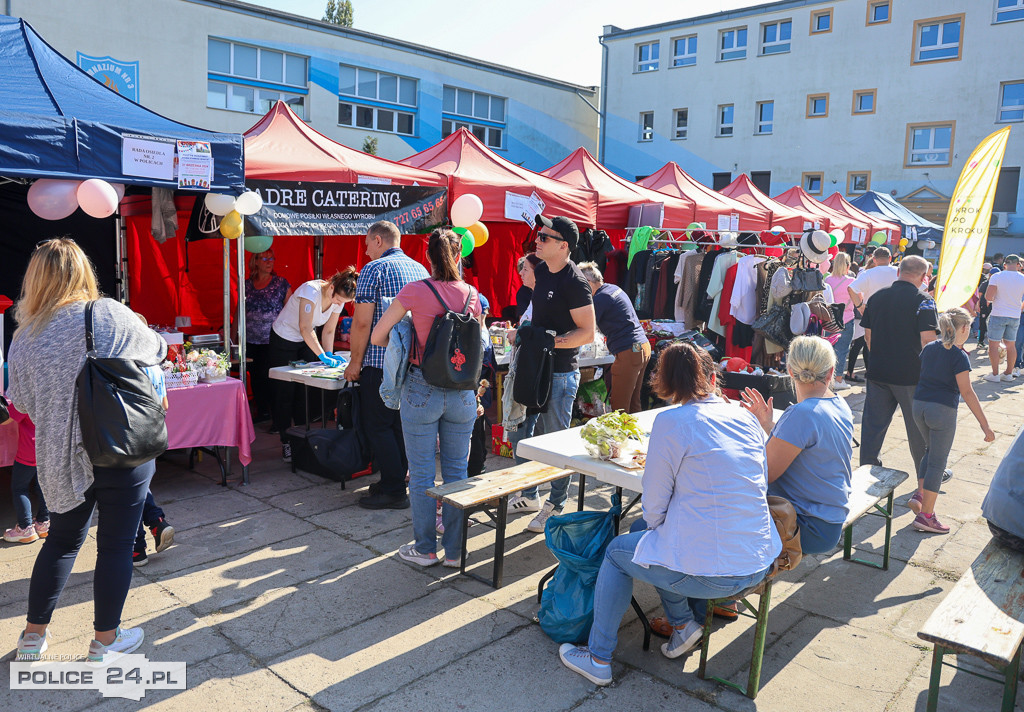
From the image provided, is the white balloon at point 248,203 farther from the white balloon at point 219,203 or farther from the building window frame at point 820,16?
the building window frame at point 820,16

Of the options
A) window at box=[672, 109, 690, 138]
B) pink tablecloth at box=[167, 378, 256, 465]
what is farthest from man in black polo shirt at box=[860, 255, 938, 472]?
window at box=[672, 109, 690, 138]

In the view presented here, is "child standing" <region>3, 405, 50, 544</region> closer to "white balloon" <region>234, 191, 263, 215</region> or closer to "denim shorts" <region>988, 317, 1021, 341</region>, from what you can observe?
"white balloon" <region>234, 191, 263, 215</region>

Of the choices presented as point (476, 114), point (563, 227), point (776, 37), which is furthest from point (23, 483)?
point (776, 37)

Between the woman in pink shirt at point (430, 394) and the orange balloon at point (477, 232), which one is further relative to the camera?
the orange balloon at point (477, 232)

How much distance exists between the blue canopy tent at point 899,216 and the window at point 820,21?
31.0ft

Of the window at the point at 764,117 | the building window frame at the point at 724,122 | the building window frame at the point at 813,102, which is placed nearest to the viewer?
the building window frame at the point at 813,102

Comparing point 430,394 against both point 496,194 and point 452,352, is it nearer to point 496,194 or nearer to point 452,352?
point 452,352

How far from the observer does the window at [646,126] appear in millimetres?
30609

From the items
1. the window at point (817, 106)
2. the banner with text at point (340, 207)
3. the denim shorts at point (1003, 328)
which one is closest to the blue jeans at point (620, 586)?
the banner with text at point (340, 207)

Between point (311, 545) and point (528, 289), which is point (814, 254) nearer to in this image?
point (528, 289)

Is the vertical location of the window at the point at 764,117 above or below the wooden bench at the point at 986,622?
above

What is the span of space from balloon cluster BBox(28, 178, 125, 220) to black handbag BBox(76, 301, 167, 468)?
1920mm

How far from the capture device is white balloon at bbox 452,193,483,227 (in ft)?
Result: 22.9

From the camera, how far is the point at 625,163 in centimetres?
3133
